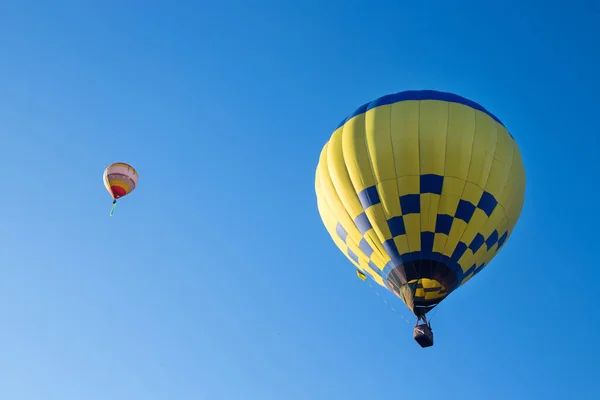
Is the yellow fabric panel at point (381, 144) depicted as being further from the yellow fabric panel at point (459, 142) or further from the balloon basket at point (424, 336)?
the balloon basket at point (424, 336)

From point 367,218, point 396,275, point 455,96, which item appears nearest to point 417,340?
point 396,275

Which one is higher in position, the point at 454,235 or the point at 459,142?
the point at 459,142

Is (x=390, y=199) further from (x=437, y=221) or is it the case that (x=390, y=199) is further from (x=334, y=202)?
(x=334, y=202)

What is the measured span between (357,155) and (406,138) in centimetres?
105

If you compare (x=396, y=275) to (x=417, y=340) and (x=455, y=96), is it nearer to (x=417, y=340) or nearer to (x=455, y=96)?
(x=417, y=340)

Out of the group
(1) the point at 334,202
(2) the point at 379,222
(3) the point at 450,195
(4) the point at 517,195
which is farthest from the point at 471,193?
(1) the point at 334,202

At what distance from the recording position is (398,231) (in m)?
14.8

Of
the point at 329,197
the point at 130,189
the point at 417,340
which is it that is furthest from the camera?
the point at 130,189

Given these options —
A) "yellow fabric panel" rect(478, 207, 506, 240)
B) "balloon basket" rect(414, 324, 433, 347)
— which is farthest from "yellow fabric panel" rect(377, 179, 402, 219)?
"balloon basket" rect(414, 324, 433, 347)

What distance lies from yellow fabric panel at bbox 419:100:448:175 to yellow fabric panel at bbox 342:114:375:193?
1.09 meters

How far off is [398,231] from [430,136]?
6.52ft

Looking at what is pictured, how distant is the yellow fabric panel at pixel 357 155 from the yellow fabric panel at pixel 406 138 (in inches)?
23.5

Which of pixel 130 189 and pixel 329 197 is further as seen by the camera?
pixel 130 189

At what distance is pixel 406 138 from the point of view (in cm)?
1506
